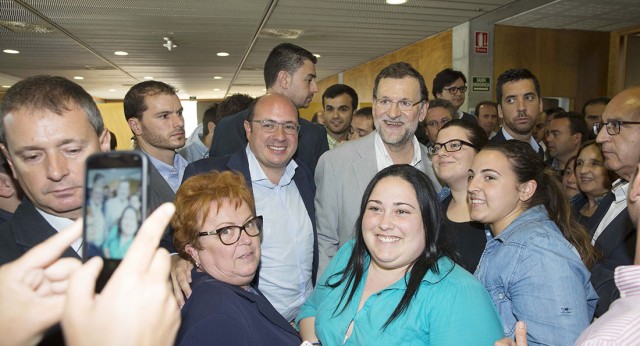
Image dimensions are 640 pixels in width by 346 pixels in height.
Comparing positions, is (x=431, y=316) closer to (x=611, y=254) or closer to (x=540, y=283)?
(x=540, y=283)

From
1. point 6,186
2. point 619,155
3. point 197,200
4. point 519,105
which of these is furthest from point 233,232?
point 519,105

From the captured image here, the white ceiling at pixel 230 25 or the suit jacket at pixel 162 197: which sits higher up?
the white ceiling at pixel 230 25

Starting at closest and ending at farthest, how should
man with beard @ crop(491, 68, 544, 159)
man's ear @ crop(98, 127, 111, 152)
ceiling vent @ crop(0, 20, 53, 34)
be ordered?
man's ear @ crop(98, 127, 111, 152), man with beard @ crop(491, 68, 544, 159), ceiling vent @ crop(0, 20, 53, 34)

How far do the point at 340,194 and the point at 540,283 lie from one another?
115 centimetres

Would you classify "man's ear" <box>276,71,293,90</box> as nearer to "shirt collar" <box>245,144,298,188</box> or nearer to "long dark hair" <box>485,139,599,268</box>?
"shirt collar" <box>245,144,298,188</box>

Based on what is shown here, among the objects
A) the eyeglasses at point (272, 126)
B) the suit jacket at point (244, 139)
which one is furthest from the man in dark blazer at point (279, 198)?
the suit jacket at point (244, 139)

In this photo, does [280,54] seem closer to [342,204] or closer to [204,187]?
[342,204]

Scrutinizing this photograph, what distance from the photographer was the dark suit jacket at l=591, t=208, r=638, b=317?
5.54ft

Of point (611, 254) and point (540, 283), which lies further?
point (611, 254)

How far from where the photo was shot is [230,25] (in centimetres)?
587

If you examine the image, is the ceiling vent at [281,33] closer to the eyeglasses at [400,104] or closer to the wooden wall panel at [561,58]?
the wooden wall panel at [561,58]

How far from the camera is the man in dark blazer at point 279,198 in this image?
2252 mm

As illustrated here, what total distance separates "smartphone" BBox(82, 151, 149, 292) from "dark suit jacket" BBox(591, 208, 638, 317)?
5.81 feet

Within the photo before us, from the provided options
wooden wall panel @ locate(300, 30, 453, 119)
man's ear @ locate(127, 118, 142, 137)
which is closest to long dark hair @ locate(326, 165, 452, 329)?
man's ear @ locate(127, 118, 142, 137)
